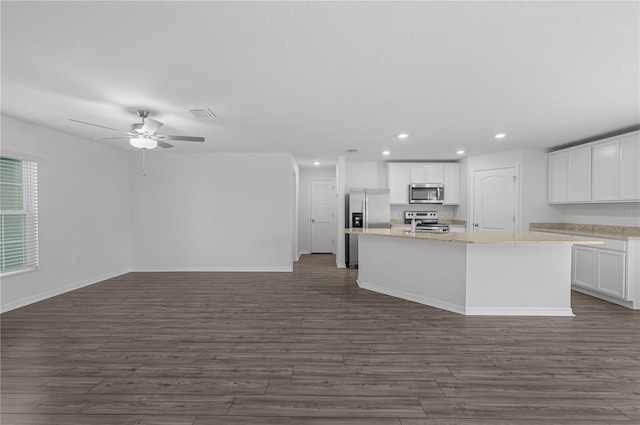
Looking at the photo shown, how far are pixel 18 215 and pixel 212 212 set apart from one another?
2761 millimetres

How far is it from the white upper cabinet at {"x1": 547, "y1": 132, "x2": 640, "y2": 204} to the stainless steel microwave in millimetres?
1930

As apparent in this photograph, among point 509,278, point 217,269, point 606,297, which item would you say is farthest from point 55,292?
point 606,297

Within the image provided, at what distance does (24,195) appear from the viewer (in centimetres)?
383

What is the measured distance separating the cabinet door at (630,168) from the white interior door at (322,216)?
227 inches

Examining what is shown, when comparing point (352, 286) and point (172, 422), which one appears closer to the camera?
point (172, 422)

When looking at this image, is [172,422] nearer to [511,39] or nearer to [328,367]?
[328,367]

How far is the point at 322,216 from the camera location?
27.1ft

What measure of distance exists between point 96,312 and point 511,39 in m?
5.02

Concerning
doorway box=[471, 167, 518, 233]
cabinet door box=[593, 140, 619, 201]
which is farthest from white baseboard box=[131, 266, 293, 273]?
cabinet door box=[593, 140, 619, 201]

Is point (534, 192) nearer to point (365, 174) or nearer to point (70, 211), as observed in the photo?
point (365, 174)

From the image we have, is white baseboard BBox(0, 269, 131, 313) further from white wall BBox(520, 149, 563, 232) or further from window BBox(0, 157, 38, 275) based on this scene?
white wall BBox(520, 149, 563, 232)

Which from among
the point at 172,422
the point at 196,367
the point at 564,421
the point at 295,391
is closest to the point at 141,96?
the point at 196,367

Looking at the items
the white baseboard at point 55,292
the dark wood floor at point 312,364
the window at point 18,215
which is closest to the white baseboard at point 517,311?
the dark wood floor at point 312,364

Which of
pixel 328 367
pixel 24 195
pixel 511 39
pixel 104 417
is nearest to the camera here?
pixel 104 417
